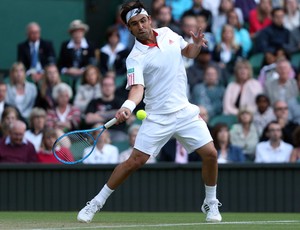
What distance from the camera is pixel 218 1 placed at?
60.4 feet

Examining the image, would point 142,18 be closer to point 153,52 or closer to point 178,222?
point 153,52

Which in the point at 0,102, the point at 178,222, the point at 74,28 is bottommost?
the point at 178,222

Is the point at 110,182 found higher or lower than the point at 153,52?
lower

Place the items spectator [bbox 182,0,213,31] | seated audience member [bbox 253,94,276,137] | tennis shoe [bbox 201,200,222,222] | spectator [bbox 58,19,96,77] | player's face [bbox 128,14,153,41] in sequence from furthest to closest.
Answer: spectator [bbox 182,0,213,31], spectator [bbox 58,19,96,77], seated audience member [bbox 253,94,276,137], tennis shoe [bbox 201,200,222,222], player's face [bbox 128,14,153,41]

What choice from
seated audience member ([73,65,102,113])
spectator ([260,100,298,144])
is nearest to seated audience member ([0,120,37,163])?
seated audience member ([73,65,102,113])

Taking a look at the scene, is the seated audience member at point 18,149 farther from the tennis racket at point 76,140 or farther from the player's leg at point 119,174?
the player's leg at point 119,174

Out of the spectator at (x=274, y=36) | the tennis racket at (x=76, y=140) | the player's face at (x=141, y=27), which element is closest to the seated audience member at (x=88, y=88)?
the spectator at (x=274, y=36)

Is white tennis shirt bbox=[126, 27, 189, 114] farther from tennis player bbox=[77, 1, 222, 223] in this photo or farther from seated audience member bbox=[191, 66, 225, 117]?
seated audience member bbox=[191, 66, 225, 117]

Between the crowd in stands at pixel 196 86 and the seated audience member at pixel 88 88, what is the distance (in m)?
0.02

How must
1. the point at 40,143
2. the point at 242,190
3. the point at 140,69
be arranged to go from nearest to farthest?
1. the point at 140,69
2. the point at 242,190
3. the point at 40,143

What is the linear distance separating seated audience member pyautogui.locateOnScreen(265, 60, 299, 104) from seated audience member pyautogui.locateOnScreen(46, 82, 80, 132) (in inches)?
116

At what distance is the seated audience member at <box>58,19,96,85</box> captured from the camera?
16.7 metres

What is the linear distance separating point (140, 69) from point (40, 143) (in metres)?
5.17

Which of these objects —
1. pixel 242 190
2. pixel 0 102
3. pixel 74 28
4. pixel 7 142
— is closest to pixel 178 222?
pixel 242 190
